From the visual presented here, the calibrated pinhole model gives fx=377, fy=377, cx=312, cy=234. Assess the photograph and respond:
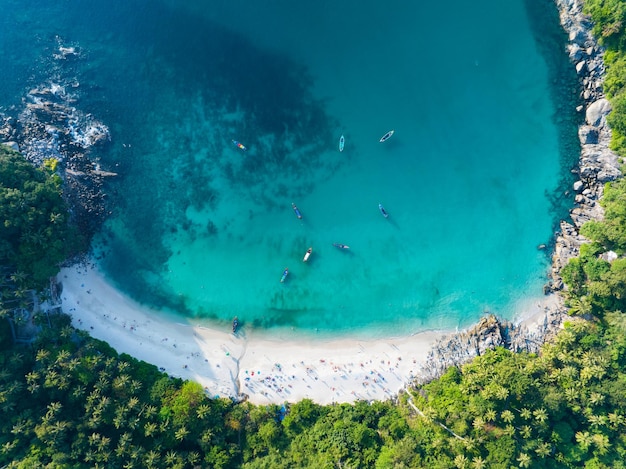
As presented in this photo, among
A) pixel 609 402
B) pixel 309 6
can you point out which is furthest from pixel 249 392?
pixel 309 6

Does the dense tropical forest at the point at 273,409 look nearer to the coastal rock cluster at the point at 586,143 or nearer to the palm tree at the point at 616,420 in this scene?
the palm tree at the point at 616,420

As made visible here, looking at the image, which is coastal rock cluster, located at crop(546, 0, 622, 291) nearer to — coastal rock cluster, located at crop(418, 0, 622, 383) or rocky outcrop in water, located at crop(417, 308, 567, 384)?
coastal rock cluster, located at crop(418, 0, 622, 383)

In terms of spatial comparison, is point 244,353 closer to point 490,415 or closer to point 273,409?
point 273,409

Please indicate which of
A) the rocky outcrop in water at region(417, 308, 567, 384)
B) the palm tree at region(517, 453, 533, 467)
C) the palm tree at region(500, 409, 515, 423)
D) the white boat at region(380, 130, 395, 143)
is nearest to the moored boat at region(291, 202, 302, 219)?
the white boat at region(380, 130, 395, 143)

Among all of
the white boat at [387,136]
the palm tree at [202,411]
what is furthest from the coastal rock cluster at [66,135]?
the white boat at [387,136]

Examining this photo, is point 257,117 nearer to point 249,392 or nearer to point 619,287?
point 249,392
